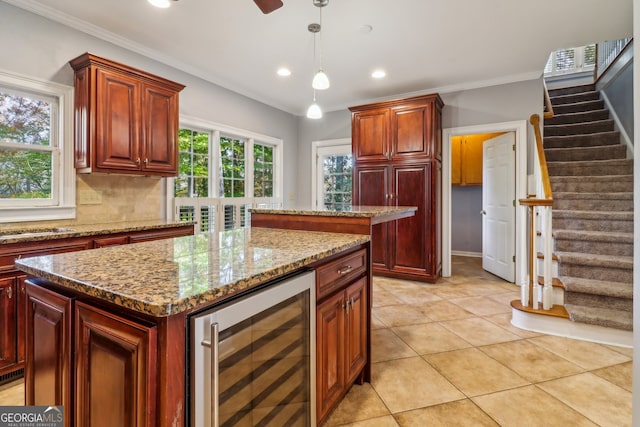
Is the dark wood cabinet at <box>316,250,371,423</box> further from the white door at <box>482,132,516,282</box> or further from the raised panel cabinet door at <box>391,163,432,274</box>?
the white door at <box>482,132,516,282</box>

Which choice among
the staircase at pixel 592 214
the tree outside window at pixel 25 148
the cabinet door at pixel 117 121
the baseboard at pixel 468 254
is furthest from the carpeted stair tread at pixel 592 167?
the tree outside window at pixel 25 148

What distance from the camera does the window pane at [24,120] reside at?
95.3 inches

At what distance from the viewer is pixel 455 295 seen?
363 cm

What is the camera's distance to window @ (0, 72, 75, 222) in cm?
242

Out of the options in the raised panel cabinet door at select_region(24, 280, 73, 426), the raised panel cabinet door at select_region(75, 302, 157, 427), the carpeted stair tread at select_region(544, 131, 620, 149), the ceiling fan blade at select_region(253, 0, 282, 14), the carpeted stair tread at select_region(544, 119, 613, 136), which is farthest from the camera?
the carpeted stair tread at select_region(544, 119, 613, 136)

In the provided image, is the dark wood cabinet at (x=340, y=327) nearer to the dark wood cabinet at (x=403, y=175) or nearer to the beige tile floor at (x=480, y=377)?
the beige tile floor at (x=480, y=377)

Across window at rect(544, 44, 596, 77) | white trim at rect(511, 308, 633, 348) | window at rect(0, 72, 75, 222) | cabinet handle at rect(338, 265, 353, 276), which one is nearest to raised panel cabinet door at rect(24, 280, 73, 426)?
cabinet handle at rect(338, 265, 353, 276)

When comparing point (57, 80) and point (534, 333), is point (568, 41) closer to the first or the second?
point (534, 333)

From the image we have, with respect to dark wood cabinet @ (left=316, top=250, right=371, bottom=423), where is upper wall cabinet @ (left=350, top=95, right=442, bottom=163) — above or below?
above

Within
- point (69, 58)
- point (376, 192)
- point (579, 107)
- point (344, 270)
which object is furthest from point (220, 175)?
point (579, 107)

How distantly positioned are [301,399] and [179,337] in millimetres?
755

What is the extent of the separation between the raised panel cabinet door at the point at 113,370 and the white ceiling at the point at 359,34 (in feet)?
8.20

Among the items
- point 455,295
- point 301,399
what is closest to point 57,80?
point 301,399

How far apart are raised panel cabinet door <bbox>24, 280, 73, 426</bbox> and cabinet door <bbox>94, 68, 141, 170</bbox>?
73.3 inches
